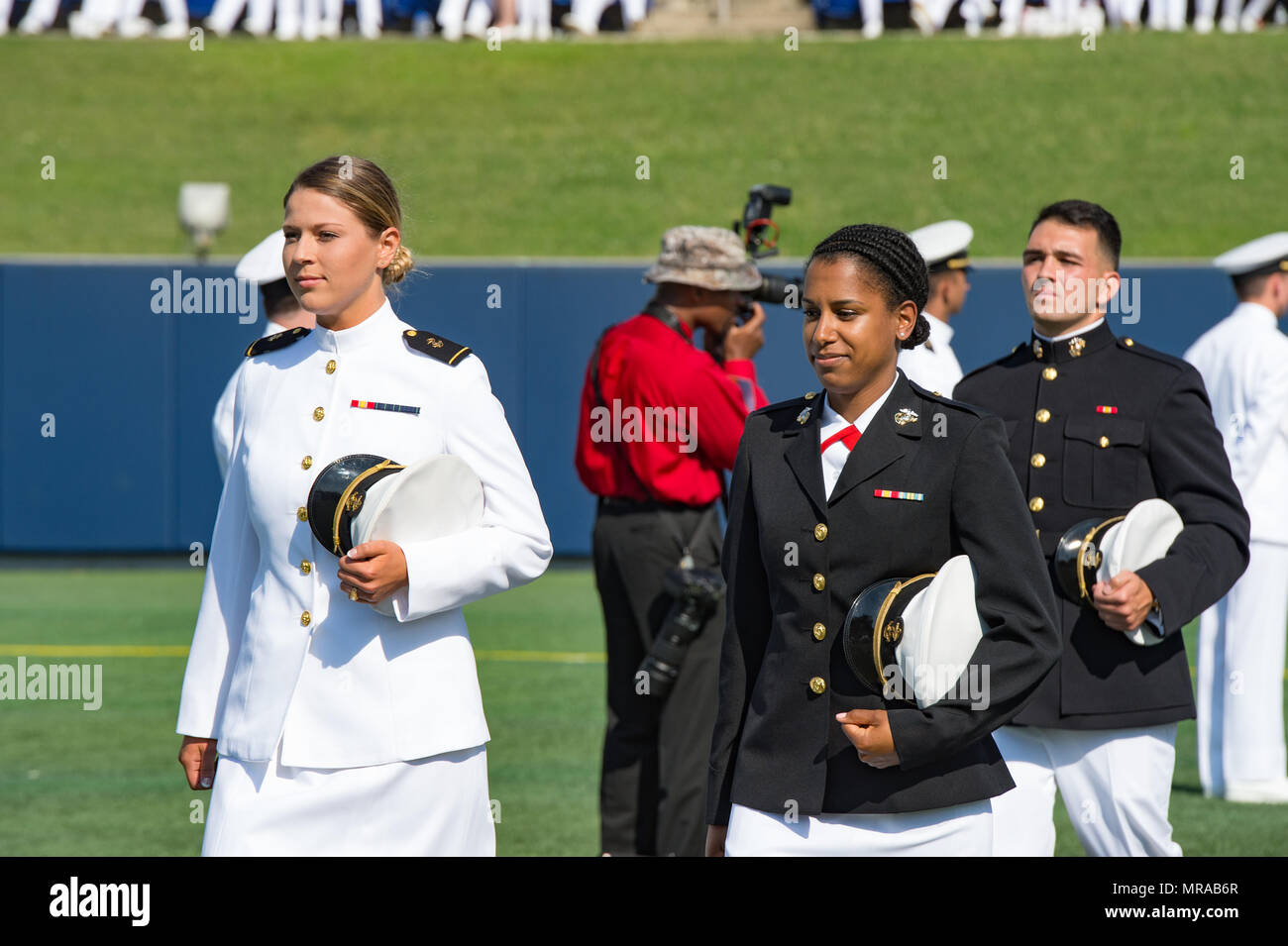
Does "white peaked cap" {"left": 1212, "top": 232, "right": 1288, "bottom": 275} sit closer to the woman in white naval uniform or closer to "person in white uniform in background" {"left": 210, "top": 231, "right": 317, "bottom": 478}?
"person in white uniform in background" {"left": 210, "top": 231, "right": 317, "bottom": 478}

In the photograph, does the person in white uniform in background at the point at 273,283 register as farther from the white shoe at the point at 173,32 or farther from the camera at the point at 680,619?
the white shoe at the point at 173,32

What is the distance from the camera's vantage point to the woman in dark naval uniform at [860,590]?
3.18 meters

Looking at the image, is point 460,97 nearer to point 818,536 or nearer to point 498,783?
point 498,783

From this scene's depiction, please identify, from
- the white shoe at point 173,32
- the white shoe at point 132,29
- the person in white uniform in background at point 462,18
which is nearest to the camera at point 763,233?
the person in white uniform in background at point 462,18

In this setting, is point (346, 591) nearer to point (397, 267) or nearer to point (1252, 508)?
point (397, 267)

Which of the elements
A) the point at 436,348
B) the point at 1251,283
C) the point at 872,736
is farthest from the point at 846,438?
the point at 1251,283

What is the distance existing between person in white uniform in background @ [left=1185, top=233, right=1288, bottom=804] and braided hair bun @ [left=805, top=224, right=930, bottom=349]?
4.70 meters

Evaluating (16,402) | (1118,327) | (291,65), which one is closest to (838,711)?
(1118,327)

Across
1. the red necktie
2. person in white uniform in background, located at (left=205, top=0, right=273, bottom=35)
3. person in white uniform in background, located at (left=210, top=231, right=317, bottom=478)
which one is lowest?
the red necktie

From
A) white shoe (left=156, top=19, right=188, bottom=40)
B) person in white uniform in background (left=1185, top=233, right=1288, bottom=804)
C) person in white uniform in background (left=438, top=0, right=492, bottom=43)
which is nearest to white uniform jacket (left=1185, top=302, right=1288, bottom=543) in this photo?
person in white uniform in background (left=1185, top=233, right=1288, bottom=804)

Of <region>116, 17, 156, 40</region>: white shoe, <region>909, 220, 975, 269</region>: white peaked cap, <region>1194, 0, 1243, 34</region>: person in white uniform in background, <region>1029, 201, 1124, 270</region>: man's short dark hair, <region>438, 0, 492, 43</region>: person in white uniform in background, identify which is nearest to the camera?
<region>1029, 201, 1124, 270</region>: man's short dark hair

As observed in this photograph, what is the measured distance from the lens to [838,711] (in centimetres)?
327

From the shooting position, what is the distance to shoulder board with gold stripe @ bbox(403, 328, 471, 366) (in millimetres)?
3666
